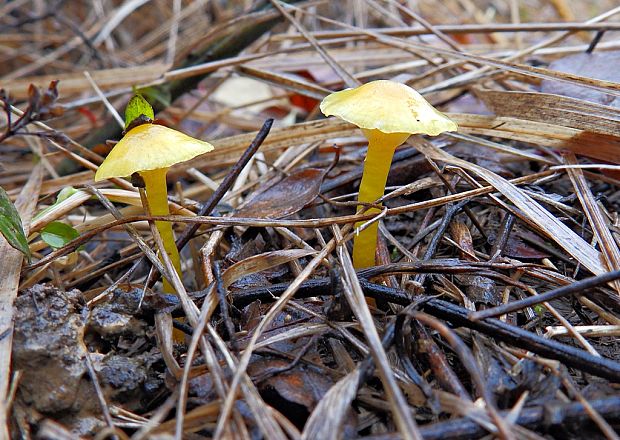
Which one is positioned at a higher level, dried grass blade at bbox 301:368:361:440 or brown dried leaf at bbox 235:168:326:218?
brown dried leaf at bbox 235:168:326:218

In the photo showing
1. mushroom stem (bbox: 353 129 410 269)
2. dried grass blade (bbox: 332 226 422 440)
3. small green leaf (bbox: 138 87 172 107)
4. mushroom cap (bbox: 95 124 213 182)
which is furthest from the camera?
small green leaf (bbox: 138 87 172 107)

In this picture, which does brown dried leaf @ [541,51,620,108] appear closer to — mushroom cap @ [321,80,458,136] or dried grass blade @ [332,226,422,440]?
mushroom cap @ [321,80,458,136]

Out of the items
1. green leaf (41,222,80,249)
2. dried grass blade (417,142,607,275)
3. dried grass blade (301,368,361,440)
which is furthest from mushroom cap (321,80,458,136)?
green leaf (41,222,80,249)

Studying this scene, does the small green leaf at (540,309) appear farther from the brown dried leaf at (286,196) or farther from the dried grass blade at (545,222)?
the brown dried leaf at (286,196)

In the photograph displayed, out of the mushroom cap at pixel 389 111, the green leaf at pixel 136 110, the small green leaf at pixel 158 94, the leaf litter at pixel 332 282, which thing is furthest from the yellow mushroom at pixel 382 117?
the small green leaf at pixel 158 94

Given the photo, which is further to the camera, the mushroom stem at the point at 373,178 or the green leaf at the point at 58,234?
the green leaf at the point at 58,234

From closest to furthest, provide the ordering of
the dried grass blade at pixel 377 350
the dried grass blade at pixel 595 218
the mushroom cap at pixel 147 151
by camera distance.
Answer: the dried grass blade at pixel 377 350
the mushroom cap at pixel 147 151
the dried grass blade at pixel 595 218

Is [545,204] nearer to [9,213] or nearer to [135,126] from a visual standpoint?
[135,126]

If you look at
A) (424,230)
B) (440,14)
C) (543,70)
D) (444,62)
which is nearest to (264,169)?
(424,230)
